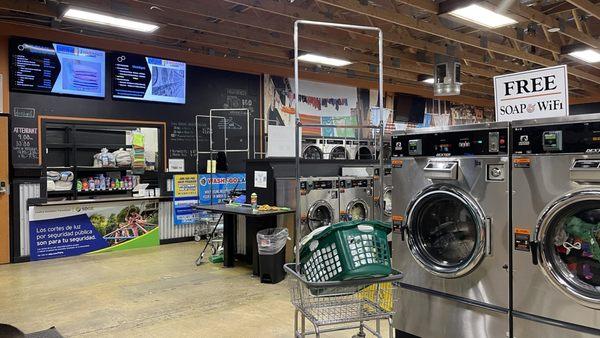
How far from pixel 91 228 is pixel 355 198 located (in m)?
4.12

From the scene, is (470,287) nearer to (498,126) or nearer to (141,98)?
(498,126)

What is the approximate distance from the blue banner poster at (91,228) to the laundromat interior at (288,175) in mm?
31

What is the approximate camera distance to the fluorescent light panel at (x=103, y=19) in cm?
566

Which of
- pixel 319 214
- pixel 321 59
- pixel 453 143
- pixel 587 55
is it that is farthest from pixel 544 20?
pixel 453 143

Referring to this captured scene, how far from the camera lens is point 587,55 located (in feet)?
26.5

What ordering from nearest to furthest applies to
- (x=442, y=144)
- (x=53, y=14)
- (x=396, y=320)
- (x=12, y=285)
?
(x=442, y=144) < (x=396, y=320) < (x=12, y=285) < (x=53, y=14)

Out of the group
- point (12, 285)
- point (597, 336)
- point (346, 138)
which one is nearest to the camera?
point (597, 336)

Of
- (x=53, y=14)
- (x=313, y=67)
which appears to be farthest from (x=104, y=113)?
(x=313, y=67)

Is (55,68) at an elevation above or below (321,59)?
below

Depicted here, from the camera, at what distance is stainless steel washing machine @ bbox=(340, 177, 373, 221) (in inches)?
258

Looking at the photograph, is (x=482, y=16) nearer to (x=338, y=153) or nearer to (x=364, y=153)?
(x=338, y=153)

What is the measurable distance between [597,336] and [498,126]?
129 centimetres

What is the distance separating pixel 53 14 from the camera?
593cm

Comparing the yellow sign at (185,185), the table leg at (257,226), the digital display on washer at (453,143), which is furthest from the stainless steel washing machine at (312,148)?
the digital display on washer at (453,143)
